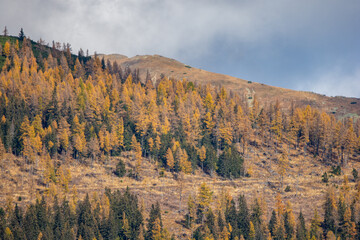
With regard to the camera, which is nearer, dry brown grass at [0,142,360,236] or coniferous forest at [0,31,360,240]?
coniferous forest at [0,31,360,240]

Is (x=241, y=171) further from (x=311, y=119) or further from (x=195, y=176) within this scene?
(x=311, y=119)

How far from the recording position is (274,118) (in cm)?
14862

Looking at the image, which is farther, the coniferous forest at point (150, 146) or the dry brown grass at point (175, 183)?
the dry brown grass at point (175, 183)

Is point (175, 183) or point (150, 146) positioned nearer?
point (175, 183)

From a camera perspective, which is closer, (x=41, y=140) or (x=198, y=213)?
(x=198, y=213)

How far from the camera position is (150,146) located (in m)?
122

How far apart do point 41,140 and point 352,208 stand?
313 ft

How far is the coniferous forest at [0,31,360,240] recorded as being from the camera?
81413 millimetres

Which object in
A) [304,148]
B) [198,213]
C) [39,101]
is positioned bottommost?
[198,213]

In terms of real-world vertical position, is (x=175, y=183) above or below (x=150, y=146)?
below

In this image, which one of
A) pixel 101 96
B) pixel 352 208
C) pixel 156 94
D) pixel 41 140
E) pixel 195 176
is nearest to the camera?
pixel 352 208

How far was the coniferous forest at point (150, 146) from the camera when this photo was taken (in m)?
81.4

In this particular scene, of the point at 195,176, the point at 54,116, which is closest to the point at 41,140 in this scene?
the point at 54,116

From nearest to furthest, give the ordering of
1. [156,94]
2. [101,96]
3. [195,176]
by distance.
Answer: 1. [195,176]
2. [101,96]
3. [156,94]
